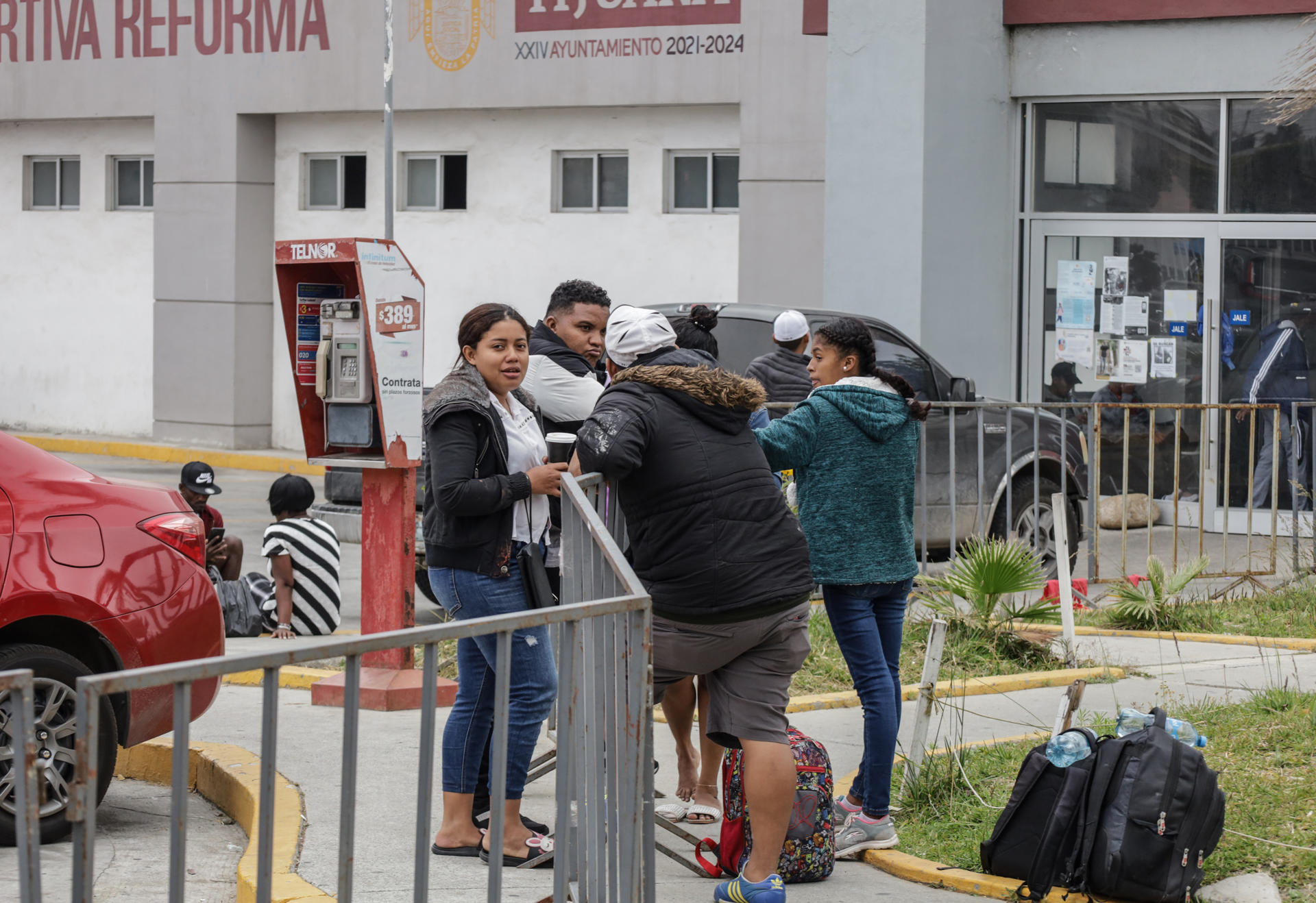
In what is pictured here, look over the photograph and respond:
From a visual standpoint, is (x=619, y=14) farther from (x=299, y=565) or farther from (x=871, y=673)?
(x=871, y=673)

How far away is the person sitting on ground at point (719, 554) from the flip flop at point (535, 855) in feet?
2.09

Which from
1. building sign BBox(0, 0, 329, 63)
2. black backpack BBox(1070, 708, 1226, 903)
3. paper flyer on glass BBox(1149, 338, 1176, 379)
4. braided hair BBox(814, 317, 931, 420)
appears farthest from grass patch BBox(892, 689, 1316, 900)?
building sign BBox(0, 0, 329, 63)

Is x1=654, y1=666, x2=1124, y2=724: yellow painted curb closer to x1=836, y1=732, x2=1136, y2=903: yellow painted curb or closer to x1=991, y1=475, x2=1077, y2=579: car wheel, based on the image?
x1=836, y1=732, x2=1136, y2=903: yellow painted curb

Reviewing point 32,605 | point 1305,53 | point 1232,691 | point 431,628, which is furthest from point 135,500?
point 1305,53

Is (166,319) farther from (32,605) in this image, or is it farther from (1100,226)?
(32,605)

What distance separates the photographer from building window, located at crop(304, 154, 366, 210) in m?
19.2

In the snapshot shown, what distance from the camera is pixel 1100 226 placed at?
13852 millimetres

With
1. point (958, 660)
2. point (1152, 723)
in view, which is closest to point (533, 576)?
point (1152, 723)

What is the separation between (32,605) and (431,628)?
2999mm

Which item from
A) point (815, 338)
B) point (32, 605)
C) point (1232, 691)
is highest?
point (815, 338)

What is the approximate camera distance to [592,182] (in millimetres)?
18125

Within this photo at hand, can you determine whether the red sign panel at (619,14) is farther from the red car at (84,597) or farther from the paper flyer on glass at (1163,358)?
the red car at (84,597)

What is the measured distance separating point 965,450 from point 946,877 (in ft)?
18.7

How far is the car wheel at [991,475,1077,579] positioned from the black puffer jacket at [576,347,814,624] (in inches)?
243
